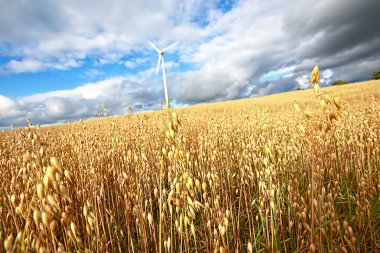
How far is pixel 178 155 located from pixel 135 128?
511cm

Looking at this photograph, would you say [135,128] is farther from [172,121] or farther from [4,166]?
[172,121]

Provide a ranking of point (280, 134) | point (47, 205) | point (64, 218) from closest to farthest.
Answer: point (47, 205), point (64, 218), point (280, 134)

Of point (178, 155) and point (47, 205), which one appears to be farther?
point (178, 155)

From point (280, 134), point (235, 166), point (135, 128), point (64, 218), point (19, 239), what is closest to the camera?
point (19, 239)

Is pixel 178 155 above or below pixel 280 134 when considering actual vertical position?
above

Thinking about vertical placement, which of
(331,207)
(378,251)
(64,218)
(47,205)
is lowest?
(378,251)

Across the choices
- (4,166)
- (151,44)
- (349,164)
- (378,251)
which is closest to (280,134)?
(349,164)

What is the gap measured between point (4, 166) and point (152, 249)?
3414 mm

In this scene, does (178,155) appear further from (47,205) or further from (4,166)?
(4,166)

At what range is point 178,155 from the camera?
1.92 m

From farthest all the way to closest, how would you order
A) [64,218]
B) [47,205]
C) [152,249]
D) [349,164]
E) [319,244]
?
1. [349,164]
2. [152,249]
3. [319,244]
4. [64,218]
5. [47,205]

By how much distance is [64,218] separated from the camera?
149 centimetres

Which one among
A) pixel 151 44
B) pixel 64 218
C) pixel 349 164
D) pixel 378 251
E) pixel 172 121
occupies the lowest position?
pixel 378 251

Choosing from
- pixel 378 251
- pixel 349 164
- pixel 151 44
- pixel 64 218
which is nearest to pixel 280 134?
pixel 349 164
